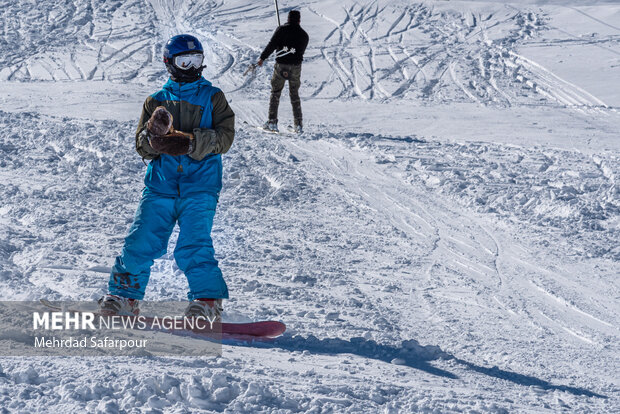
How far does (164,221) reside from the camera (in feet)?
13.2

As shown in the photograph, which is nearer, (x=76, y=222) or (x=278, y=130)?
(x=76, y=222)

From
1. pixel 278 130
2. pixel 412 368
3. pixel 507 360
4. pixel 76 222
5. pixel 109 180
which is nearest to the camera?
pixel 412 368

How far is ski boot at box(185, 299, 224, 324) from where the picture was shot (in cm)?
393

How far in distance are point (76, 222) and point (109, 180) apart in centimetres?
117

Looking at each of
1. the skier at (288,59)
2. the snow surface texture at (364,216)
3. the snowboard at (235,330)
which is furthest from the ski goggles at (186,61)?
the skier at (288,59)

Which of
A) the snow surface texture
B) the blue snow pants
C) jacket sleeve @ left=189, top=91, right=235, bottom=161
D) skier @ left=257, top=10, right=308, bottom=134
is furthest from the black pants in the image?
the blue snow pants

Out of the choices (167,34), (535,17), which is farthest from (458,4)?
(167,34)

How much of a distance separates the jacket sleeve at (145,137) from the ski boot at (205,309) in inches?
34.4

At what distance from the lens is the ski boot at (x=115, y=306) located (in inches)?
156

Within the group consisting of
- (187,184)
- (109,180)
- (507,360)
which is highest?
(187,184)

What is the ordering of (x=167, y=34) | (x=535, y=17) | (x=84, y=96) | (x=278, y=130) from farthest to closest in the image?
(x=535, y=17), (x=167, y=34), (x=84, y=96), (x=278, y=130)

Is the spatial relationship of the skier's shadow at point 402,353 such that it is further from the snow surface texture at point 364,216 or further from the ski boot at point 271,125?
the ski boot at point 271,125

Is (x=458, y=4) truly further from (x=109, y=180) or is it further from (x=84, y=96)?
(x=109, y=180)

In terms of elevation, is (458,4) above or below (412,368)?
above
